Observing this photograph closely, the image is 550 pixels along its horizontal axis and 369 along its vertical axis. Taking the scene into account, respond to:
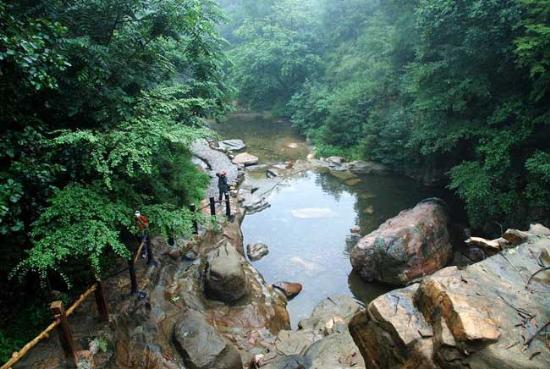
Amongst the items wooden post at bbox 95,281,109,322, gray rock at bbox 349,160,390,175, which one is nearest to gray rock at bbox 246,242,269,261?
wooden post at bbox 95,281,109,322

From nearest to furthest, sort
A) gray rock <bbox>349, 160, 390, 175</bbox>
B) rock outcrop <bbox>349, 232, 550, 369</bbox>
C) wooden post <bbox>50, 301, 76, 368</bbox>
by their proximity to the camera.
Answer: rock outcrop <bbox>349, 232, 550, 369</bbox>, wooden post <bbox>50, 301, 76, 368</bbox>, gray rock <bbox>349, 160, 390, 175</bbox>

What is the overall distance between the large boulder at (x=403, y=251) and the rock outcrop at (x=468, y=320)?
4381 millimetres

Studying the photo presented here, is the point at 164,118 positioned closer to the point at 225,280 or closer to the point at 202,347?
the point at 225,280

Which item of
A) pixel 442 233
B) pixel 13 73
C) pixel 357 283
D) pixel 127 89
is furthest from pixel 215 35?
pixel 442 233

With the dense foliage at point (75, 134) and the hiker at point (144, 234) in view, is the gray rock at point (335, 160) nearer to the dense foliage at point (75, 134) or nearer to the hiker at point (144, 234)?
the hiker at point (144, 234)

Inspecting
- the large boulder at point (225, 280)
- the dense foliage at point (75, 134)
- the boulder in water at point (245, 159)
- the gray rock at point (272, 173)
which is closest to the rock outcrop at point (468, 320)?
the dense foliage at point (75, 134)

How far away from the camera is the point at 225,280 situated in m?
8.55

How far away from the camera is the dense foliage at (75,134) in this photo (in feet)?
15.9

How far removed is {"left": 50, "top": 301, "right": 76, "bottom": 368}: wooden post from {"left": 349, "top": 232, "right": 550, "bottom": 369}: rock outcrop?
4103 millimetres

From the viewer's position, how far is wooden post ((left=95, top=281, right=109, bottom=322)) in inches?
243

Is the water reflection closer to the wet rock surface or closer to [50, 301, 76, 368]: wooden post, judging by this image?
the wet rock surface

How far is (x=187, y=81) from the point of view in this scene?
414 inches

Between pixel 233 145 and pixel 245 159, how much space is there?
8.95ft

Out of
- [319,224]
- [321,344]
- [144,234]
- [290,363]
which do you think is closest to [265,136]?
[319,224]
